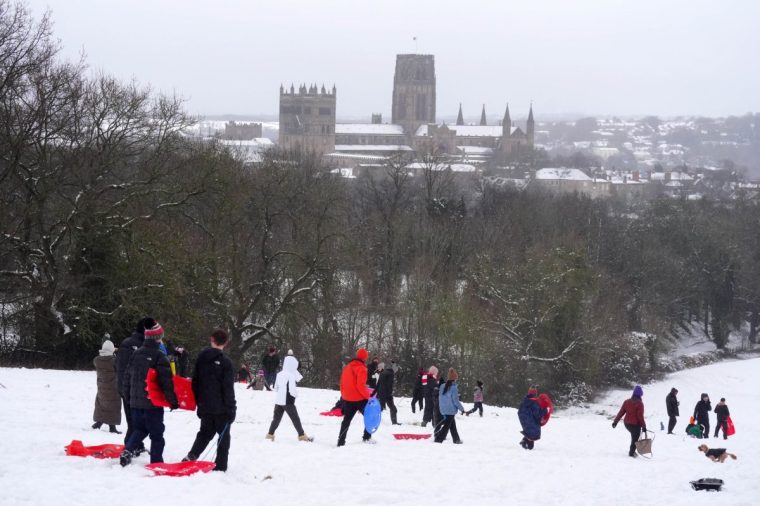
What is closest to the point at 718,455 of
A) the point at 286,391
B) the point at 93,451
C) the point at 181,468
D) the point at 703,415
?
the point at 703,415

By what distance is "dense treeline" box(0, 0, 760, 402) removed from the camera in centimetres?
2742

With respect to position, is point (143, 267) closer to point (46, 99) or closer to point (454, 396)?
point (46, 99)

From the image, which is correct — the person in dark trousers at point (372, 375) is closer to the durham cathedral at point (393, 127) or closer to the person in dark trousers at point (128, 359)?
the person in dark trousers at point (128, 359)

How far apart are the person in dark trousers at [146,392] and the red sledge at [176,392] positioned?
0.06m

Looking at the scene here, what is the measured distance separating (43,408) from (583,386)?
30405mm

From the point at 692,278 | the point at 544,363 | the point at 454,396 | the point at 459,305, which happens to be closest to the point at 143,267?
the point at 454,396

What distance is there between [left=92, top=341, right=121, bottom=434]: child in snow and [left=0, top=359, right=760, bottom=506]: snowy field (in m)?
0.31

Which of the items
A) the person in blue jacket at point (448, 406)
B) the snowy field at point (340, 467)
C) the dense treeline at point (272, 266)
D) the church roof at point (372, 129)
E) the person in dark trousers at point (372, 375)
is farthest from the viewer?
the church roof at point (372, 129)

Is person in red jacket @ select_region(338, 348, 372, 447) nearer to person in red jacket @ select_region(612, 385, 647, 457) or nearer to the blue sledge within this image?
the blue sledge

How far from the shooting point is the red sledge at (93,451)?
11336 millimetres

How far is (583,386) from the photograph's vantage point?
1684 inches

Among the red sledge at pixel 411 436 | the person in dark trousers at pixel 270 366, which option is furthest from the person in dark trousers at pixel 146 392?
the person in dark trousers at pixel 270 366

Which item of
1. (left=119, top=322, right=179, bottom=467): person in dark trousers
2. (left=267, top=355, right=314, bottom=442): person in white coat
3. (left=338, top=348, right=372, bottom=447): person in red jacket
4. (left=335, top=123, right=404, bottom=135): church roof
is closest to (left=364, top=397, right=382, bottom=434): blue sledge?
(left=338, top=348, right=372, bottom=447): person in red jacket

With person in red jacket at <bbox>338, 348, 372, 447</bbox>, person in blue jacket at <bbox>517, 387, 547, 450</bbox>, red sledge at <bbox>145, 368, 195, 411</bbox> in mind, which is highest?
red sledge at <bbox>145, 368, 195, 411</bbox>
